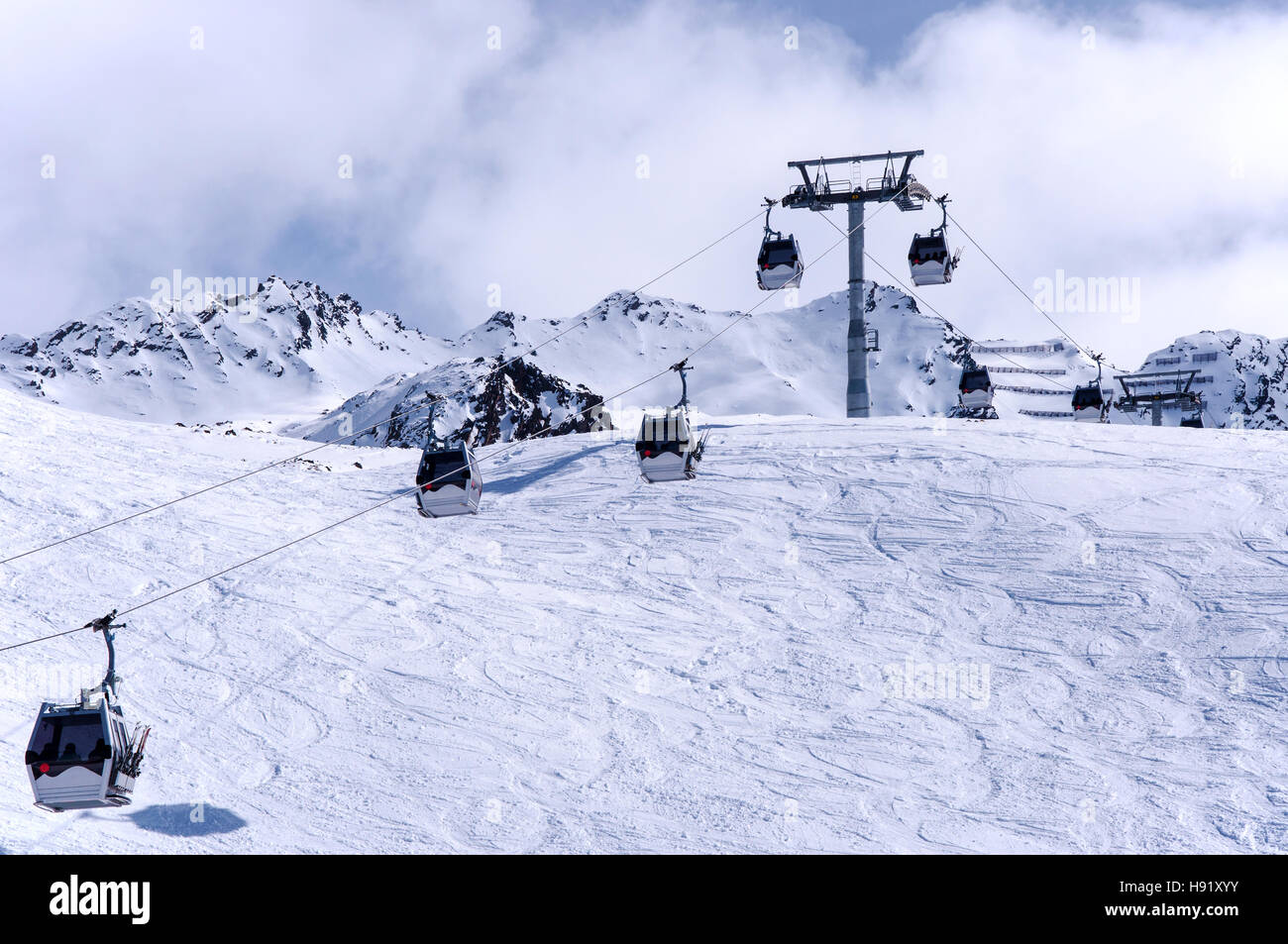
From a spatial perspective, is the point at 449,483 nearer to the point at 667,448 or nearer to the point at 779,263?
the point at 667,448

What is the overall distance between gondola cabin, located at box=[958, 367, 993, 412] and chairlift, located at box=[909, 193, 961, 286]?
6.36 meters

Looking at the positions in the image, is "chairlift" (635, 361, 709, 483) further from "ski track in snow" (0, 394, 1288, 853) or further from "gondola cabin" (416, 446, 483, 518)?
"gondola cabin" (416, 446, 483, 518)

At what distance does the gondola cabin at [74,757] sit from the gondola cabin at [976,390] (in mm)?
33773

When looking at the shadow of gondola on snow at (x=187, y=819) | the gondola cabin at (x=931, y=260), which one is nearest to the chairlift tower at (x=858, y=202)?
the gondola cabin at (x=931, y=260)

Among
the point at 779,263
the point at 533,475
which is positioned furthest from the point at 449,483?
the point at 779,263

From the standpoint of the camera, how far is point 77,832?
1662 centimetres

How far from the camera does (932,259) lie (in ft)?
124

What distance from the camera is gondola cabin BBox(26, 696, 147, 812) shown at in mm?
14609

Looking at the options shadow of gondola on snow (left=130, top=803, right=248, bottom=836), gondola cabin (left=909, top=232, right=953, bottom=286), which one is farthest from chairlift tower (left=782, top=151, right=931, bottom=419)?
shadow of gondola on snow (left=130, top=803, right=248, bottom=836)

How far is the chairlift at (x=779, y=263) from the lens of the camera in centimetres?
3653

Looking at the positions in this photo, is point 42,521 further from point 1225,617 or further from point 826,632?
point 1225,617

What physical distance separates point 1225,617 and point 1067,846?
8.09 metres

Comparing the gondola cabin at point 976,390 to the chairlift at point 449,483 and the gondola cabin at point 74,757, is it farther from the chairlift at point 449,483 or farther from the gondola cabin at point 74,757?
the gondola cabin at point 74,757
